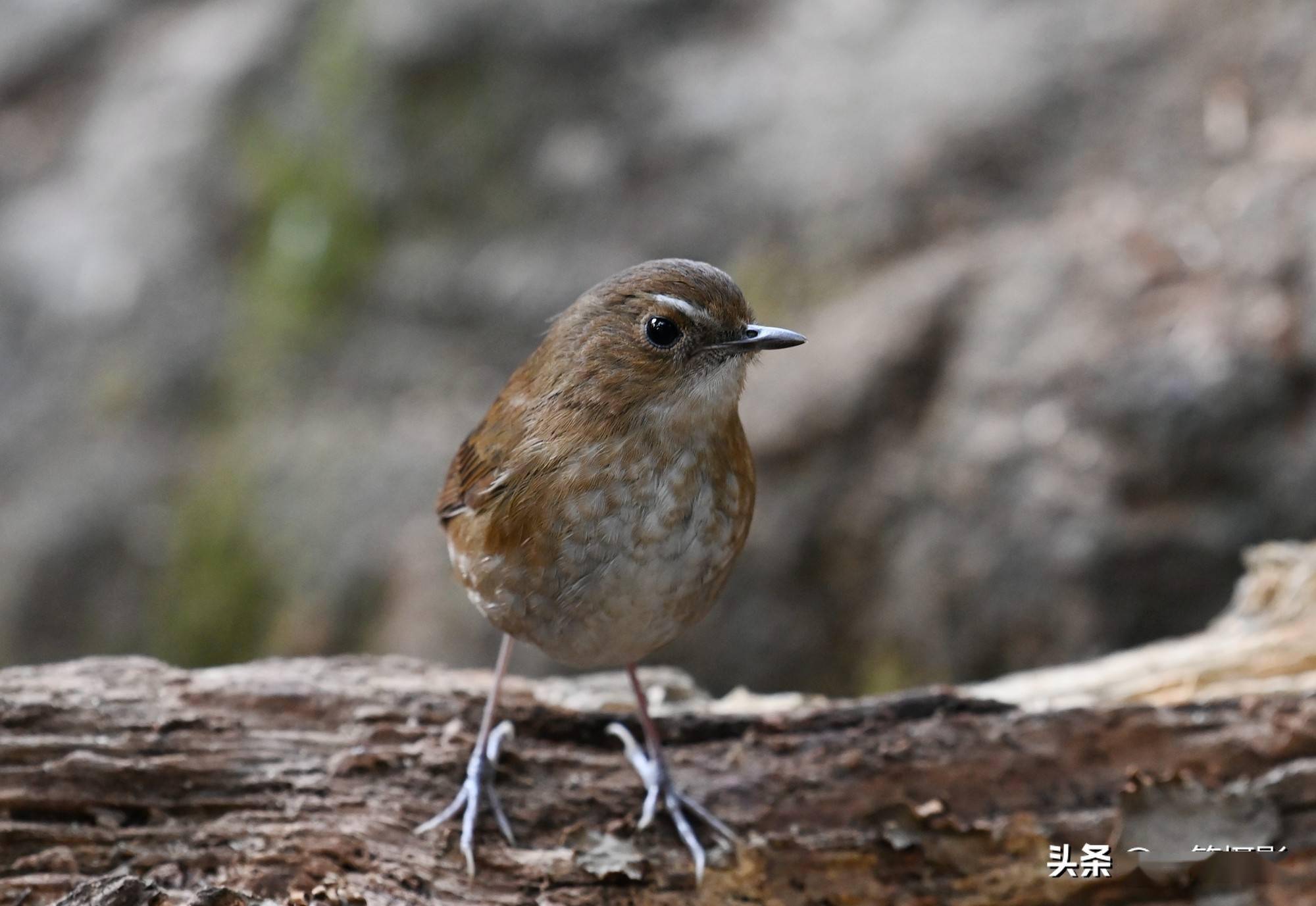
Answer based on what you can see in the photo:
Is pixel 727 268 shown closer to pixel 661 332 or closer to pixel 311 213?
pixel 311 213

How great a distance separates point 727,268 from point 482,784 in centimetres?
468

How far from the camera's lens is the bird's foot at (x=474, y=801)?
3.78 m

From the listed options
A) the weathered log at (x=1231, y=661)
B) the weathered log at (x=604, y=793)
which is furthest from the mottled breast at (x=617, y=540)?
the weathered log at (x=1231, y=661)

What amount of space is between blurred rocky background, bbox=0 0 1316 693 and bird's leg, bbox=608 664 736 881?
2.96 m

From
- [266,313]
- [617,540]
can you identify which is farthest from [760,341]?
[266,313]

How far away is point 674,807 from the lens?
3951mm

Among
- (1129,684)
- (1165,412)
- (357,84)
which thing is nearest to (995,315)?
(1165,412)

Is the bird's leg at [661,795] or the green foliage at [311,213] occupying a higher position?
the green foliage at [311,213]

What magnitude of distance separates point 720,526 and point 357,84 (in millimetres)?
6555

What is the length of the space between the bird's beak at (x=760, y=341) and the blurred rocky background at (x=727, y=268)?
3.71 metres

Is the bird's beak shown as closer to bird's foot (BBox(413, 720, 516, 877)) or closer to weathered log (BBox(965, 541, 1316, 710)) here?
bird's foot (BBox(413, 720, 516, 877))

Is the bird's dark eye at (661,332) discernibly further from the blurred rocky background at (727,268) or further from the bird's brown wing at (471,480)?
the blurred rocky background at (727,268)

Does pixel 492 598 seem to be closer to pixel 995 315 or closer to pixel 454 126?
pixel 995 315

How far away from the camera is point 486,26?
8664mm
